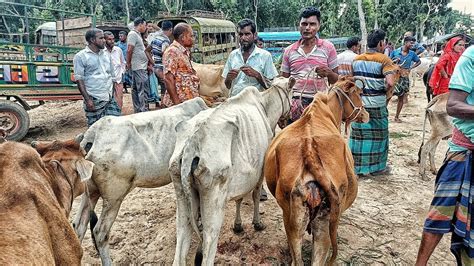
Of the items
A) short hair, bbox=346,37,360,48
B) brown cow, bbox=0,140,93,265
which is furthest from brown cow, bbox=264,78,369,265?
short hair, bbox=346,37,360,48

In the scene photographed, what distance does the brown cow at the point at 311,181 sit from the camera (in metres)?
2.61

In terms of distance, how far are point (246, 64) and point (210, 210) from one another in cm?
232

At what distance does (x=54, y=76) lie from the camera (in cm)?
788

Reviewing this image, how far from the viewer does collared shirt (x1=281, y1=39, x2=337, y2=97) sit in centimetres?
440

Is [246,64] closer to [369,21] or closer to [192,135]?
[192,135]

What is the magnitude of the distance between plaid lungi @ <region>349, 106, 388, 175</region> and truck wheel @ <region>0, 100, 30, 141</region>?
20.3 ft

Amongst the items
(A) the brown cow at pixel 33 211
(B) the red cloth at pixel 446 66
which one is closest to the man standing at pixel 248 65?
(A) the brown cow at pixel 33 211

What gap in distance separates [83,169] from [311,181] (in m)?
1.68

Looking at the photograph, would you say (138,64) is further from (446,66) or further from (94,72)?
(446,66)

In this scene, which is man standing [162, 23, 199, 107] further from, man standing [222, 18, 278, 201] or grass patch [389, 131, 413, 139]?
grass patch [389, 131, 413, 139]

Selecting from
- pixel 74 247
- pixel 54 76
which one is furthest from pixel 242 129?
pixel 54 76

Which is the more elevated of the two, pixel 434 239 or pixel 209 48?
pixel 209 48

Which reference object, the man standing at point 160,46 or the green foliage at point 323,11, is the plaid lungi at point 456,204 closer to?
the man standing at point 160,46

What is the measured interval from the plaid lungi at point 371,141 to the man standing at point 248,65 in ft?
6.41
